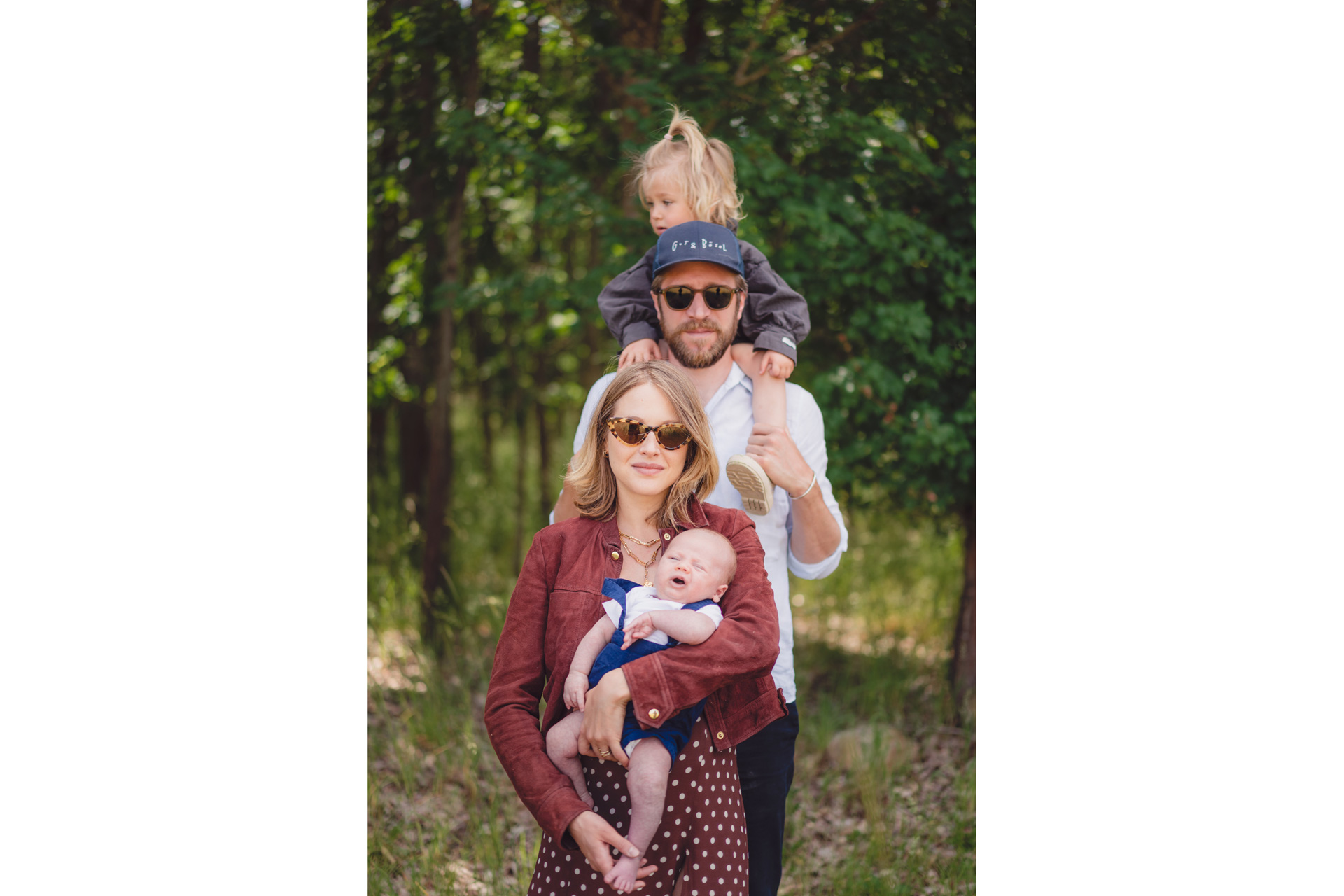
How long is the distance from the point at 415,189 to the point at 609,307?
9.51 ft

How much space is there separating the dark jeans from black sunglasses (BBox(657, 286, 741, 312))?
984mm

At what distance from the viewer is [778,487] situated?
2.19 metres

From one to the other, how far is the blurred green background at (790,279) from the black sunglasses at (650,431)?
207 centimetres

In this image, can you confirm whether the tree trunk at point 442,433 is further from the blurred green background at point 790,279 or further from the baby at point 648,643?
the baby at point 648,643

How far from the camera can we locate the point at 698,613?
1.78 meters

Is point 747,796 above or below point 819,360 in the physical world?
below

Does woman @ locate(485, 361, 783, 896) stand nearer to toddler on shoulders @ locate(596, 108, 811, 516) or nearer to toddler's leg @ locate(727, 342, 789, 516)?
toddler's leg @ locate(727, 342, 789, 516)

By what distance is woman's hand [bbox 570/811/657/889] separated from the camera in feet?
5.70

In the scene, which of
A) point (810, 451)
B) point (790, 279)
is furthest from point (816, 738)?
point (810, 451)

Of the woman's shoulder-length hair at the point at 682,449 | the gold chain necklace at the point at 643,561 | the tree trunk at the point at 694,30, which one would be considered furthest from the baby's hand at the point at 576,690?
the tree trunk at the point at 694,30

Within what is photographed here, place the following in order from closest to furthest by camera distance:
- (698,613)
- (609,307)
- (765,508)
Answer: (698,613), (765,508), (609,307)

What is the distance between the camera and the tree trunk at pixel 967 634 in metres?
4.43
